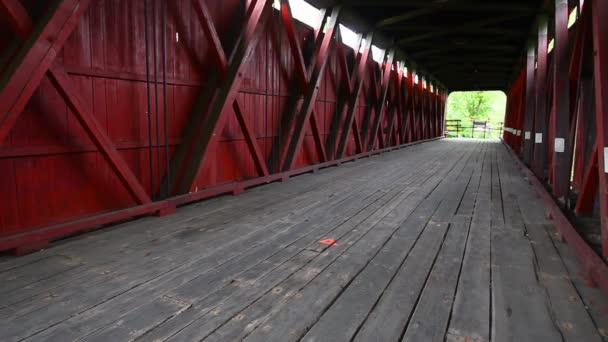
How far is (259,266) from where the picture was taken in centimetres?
249

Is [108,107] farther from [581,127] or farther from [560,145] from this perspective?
[581,127]

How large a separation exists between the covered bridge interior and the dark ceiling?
2885 millimetres

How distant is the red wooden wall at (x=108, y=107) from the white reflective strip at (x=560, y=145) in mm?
3454

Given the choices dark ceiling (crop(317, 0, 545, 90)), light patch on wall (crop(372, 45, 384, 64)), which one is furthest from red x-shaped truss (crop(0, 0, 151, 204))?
light patch on wall (crop(372, 45, 384, 64))

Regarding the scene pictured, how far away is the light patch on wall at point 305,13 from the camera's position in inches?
261

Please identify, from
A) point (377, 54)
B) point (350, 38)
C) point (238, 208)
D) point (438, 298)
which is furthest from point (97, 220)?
point (377, 54)

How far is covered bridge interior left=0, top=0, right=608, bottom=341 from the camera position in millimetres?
1876

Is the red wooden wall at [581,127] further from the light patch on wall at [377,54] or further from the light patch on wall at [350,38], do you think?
the light patch on wall at [377,54]

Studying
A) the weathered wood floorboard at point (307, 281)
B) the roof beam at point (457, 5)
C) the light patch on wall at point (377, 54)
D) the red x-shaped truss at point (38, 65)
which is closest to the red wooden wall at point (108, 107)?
the red x-shaped truss at point (38, 65)

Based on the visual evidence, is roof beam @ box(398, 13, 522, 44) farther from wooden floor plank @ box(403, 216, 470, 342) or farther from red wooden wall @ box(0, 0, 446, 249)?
wooden floor plank @ box(403, 216, 470, 342)

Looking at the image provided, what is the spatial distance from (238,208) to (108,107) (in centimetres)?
152

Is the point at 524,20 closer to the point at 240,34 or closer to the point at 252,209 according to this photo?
the point at 240,34

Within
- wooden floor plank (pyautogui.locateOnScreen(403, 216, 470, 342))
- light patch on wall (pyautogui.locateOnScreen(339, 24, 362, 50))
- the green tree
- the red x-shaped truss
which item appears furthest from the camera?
the green tree

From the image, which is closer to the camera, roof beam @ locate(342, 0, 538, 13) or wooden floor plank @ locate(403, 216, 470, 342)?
wooden floor plank @ locate(403, 216, 470, 342)
